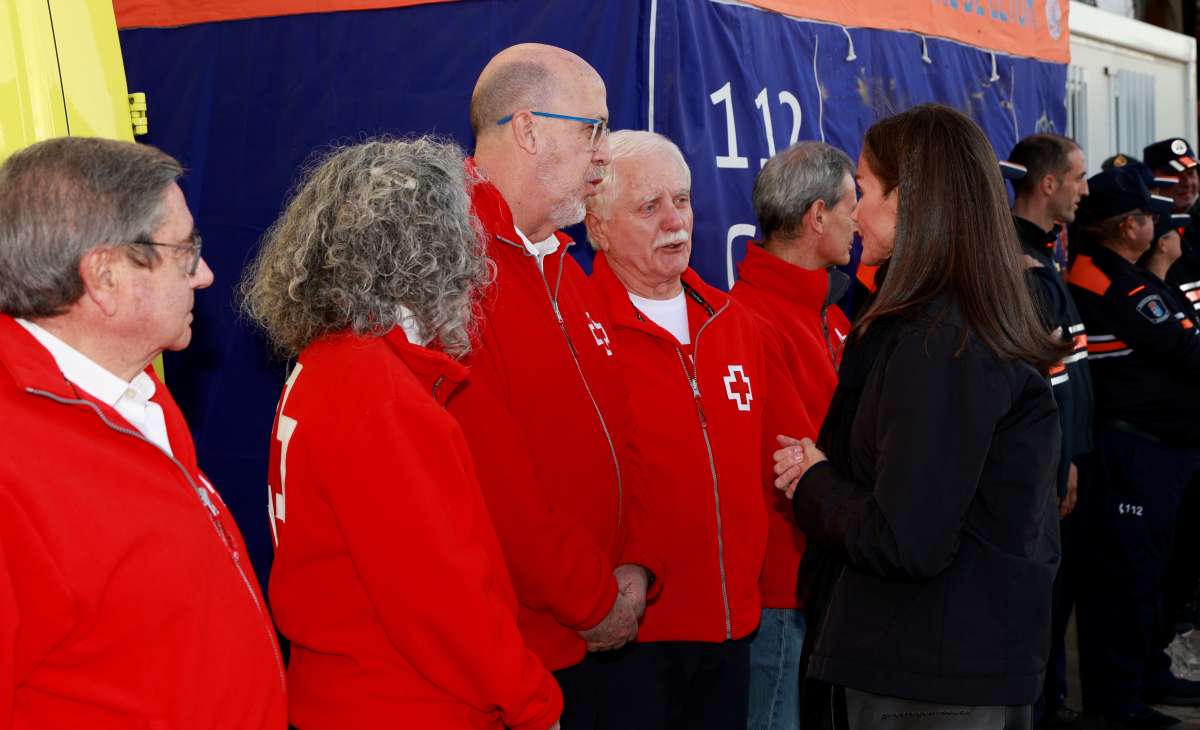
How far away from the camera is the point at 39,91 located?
194 centimetres

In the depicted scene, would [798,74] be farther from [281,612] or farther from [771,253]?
[281,612]

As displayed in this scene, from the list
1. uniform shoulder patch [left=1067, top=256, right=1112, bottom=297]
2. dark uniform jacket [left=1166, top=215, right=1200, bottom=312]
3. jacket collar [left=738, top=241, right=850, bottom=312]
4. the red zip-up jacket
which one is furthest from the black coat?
dark uniform jacket [left=1166, top=215, right=1200, bottom=312]

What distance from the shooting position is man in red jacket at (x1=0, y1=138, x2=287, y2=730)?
4.45 feet

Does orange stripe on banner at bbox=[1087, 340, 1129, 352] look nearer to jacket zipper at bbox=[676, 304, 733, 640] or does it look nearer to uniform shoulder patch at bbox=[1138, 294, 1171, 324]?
uniform shoulder patch at bbox=[1138, 294, 1171, 324]

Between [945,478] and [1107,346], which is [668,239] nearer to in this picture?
[945,478]

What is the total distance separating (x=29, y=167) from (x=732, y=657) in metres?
1.92

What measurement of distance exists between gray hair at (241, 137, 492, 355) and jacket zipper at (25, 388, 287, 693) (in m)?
0.36

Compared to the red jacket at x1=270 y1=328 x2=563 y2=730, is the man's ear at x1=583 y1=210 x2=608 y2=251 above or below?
above

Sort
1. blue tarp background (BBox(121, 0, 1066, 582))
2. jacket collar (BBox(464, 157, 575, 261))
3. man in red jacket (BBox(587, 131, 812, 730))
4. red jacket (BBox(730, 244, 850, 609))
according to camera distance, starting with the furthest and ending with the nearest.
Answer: blue tarp background (BBox(121, 0, 1066, 582)) → red jacket (BBox(730, 244, 850, 609)) → man in red jacket (BBox(587, 131, 812, 730)) → jacket collar (BBox(464, 157, 575, 261))

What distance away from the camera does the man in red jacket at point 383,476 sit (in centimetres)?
173

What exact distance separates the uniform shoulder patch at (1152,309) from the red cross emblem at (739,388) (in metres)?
2.24

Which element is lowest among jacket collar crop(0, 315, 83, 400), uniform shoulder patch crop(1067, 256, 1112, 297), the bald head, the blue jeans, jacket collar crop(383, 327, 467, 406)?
the blue jeans

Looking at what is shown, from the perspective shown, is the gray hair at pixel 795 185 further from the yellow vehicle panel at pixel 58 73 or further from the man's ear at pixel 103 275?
the man's ear at pixel 103 275

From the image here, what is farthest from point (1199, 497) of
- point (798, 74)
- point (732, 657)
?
point (732, 657)
